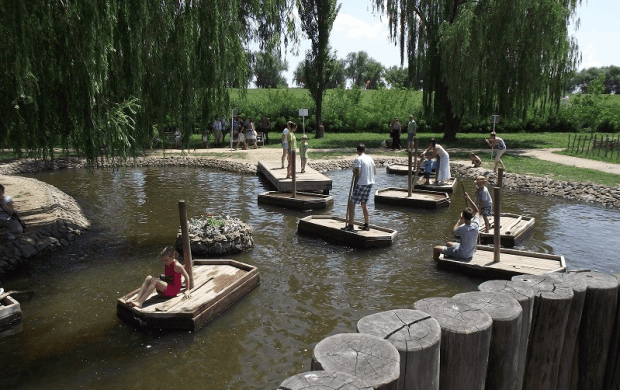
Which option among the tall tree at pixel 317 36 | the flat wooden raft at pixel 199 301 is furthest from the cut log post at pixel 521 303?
the tall tree at pixel 317 36

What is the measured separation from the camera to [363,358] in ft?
8.25

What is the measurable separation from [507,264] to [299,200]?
6751 mm

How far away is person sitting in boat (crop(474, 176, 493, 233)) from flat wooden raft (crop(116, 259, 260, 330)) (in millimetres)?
5259

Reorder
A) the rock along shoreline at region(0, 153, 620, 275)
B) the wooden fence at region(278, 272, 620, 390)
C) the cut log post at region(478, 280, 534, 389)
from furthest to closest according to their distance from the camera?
the rock along shoreline at region(0, 153, 620, 275)
the cut log post at region(478, 280, 534, 389)
the wooden fence at region(278, 272, 620, 390)

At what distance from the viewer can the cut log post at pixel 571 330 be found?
156 inches

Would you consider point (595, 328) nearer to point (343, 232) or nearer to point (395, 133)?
Result: point (343, 232)

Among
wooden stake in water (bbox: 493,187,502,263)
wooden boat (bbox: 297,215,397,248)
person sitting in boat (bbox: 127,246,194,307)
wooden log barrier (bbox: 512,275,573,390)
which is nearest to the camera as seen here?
wooden log barrier (bbox: 512,275,573,390)

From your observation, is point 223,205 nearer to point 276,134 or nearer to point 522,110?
point 522,110

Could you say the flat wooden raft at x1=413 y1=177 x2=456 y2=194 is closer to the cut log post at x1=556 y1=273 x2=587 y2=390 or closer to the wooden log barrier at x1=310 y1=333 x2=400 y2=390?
the cut log post at x1=556 y1=273 x2=587 y2=390

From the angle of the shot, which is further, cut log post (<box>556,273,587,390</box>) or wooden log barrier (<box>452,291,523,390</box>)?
cut log post (<box>556,273,587,390</box>)

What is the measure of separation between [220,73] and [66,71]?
3.19m

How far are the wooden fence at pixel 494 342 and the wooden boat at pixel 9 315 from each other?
6.41 meters

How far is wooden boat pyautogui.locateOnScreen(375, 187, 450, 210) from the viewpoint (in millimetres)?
14873

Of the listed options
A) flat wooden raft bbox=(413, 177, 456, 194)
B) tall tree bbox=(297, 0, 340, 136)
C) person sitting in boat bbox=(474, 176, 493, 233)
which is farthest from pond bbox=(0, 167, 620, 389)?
tall tree bbox=(297, 0, 340, 136)
